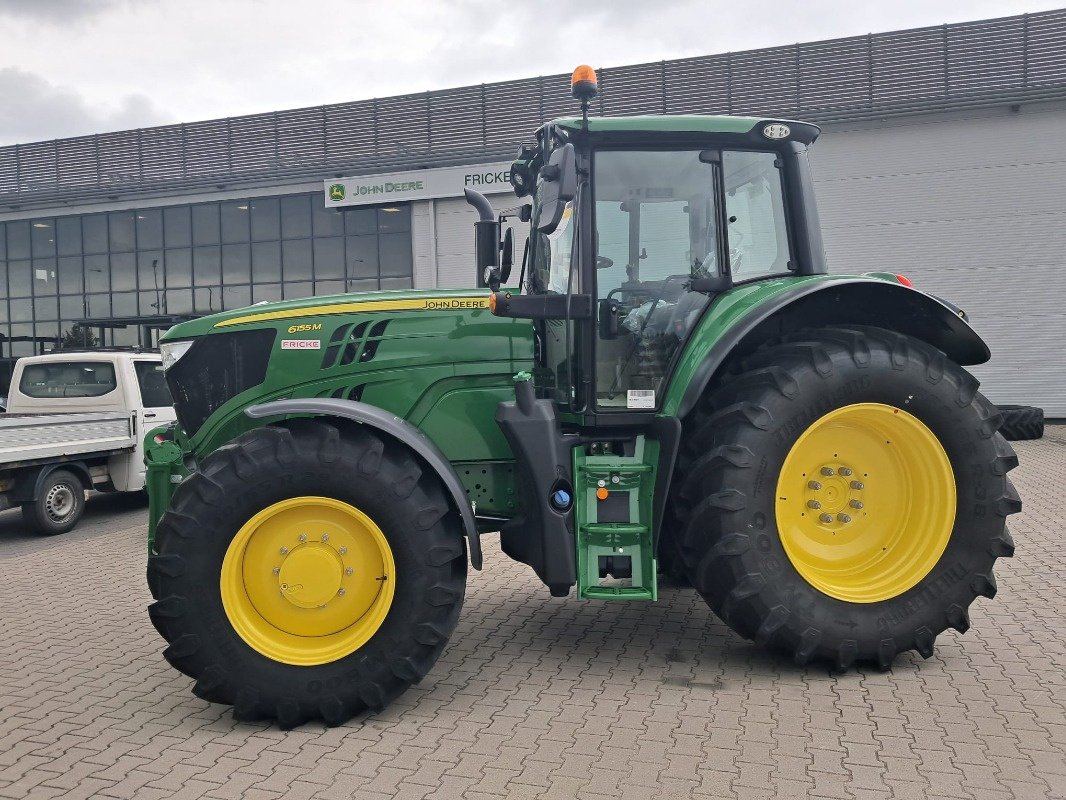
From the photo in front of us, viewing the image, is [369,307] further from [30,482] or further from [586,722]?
[30,482]

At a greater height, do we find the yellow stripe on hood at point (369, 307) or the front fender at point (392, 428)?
the yellow stripe on hood at point (369, 307)

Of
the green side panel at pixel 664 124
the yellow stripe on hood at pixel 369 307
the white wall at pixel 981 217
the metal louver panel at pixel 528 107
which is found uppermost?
the metal louver panel at pixel 528 107

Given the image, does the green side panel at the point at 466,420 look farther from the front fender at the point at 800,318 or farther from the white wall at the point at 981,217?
the white wall at the point at 981,217

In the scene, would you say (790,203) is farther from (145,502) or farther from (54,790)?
(145,502)

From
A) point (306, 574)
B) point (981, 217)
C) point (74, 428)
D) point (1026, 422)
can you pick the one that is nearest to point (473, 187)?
point (981, 217)

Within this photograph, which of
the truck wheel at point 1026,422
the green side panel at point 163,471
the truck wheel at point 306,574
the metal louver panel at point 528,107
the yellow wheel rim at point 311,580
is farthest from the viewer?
the metal louver panel at point 528,107

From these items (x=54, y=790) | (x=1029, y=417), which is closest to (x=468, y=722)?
(x=54, y=790)

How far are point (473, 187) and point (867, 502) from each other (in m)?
20.2

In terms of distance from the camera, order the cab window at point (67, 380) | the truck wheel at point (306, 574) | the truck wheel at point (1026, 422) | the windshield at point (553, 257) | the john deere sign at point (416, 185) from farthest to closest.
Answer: the john deere sign at point (416, 185) < the truck wheel at point (1026, 422) < the cab window at point (67, 380) < the windshield at point (553, 257) < the truck wheel at point (306, 574)

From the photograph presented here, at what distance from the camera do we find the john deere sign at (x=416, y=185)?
23234 mm

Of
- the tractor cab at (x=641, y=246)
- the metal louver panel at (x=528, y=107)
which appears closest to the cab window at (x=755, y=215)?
the tractor cab at (x=641, y=246)

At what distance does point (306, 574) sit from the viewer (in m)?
3.90

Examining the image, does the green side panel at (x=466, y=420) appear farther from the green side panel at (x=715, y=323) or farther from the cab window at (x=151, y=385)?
the cab window at (x=151, y=385)

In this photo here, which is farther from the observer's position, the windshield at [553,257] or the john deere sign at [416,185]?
the john deere sign at [416,185]
